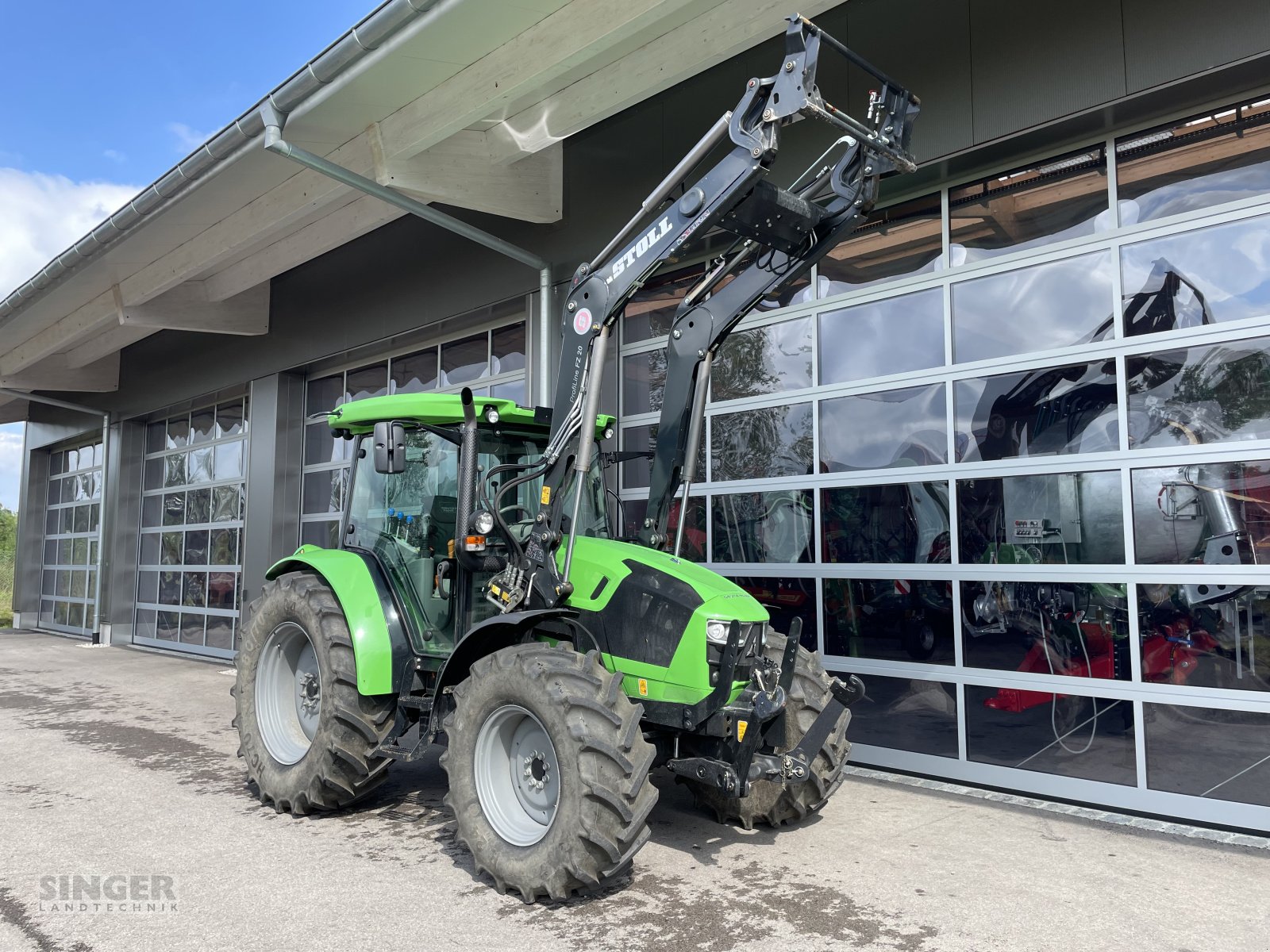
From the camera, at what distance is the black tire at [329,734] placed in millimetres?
4898

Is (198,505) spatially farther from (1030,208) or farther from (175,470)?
(1030,208)

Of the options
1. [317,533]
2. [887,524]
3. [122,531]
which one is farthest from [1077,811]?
[122,531]

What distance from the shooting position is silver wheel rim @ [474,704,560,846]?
411cm

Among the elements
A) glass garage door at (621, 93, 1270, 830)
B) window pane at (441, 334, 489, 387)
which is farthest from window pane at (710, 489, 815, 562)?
window pane at (441, 334, 489, 387)

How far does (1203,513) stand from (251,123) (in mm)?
7448

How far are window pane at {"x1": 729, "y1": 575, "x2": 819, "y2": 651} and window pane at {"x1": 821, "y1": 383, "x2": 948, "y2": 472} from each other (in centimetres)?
92

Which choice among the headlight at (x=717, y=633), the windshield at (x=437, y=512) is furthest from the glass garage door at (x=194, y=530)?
the headlight at (x=717, y=633)

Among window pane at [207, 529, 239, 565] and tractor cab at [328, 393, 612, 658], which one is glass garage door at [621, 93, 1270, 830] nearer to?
tractor cab at [328, 393, 612, 658]

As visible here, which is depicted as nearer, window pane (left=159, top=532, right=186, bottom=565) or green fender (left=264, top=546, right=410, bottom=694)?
green fender (left=264, top=546, right=410, bottom=694)

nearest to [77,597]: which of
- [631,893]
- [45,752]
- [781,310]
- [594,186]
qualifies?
[45,752]

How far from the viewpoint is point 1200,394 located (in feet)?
17.5

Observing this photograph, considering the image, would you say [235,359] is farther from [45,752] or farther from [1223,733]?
[1223,733]

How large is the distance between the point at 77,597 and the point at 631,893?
685 inches

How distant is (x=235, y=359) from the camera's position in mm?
13234
